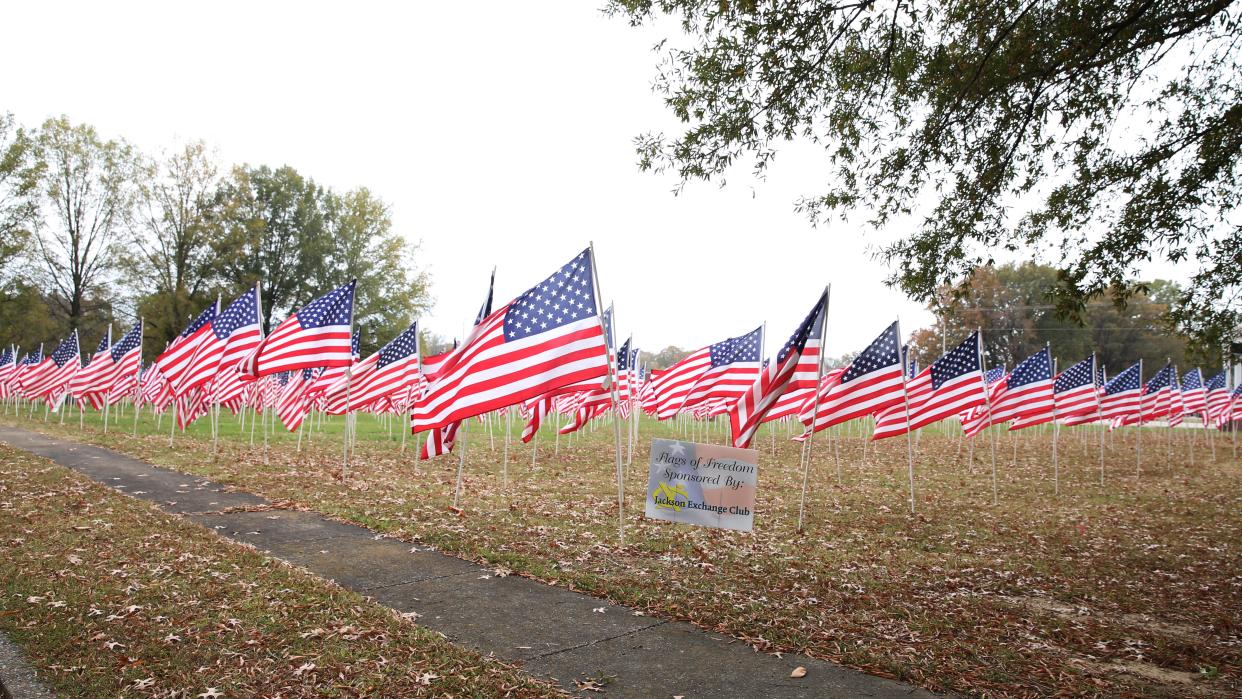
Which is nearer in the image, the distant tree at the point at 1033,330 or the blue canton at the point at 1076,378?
the blue canton at the point at 1076,378

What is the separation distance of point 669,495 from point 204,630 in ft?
14.1

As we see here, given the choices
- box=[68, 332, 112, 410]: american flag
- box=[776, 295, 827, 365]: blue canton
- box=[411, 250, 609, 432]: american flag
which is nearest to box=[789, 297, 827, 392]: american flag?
box=[776, 295, 827, 365]: blue canton

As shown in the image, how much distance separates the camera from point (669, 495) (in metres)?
7.69

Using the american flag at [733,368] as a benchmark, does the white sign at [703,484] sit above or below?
below

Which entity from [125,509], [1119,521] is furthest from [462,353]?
[1119,521]

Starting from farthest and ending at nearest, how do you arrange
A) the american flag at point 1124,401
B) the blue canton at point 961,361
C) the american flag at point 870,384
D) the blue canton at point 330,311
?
the american flag at point 1124,401
the blue canton at point 330,311
the blue canton at point 961,361
the american flag at point 870,384

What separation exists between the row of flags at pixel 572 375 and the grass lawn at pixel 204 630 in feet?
7.54

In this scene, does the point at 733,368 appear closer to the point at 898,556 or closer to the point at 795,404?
the point at 795,404

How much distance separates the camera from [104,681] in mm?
→ 4434

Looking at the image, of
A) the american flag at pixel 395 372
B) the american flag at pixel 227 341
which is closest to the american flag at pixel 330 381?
the american flag at pixel 395 372

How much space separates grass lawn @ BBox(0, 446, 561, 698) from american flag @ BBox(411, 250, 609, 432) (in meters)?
2.31

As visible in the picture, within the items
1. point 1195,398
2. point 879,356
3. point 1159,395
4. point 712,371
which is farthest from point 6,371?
point 1195,398

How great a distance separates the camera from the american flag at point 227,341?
45.7 ft

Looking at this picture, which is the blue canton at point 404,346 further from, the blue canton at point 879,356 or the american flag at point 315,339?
the blue canton at point 879,356
